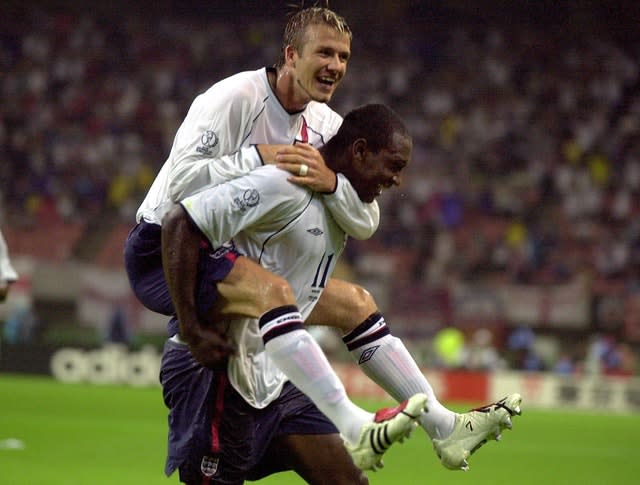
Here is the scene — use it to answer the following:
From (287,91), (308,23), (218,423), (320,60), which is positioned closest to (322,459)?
(218,423)

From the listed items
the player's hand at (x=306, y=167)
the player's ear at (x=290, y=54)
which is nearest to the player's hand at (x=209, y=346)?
the player's hand at (x=306, y=167)

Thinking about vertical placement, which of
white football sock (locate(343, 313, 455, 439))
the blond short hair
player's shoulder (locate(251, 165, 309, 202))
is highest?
the blond short hair

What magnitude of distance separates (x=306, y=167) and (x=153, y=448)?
23.7ft

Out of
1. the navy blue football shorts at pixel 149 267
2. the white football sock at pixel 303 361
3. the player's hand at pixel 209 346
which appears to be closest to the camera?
the white football sock at pixel 303 361

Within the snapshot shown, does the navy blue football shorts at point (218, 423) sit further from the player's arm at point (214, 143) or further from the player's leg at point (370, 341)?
the player's arm at point (214, 143)

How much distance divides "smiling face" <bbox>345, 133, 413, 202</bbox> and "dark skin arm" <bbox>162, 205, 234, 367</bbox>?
70 centimetres

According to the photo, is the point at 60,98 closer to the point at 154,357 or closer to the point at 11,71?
the point at 11,71

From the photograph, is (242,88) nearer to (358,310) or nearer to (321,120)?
(321,120)

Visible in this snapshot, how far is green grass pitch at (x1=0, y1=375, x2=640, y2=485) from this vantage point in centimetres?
955

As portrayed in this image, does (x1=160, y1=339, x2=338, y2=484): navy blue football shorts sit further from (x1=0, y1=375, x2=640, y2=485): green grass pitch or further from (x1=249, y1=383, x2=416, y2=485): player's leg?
(x1=0, y1=375, x2=640, y2=485): green grass pitch

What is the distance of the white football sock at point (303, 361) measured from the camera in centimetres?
446

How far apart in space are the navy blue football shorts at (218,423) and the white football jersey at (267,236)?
0.09 meters

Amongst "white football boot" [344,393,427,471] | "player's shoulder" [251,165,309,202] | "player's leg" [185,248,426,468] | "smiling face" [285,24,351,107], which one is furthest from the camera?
"smiling face" [285,24,351,107]

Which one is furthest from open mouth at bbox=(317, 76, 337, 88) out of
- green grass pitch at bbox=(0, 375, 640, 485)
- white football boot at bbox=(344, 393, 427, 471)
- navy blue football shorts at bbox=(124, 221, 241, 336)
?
green grass pitch at bbox=(0, 375, 640, 485)
